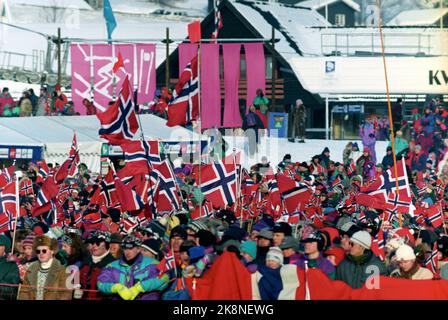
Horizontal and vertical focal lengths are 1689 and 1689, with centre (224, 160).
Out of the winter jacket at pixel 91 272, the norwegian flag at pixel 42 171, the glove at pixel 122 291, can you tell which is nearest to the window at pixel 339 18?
the norwegian flag at pixel 42 171

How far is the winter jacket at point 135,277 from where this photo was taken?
11.7 metres

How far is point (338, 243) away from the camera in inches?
540

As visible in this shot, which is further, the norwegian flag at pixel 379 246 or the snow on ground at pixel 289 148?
the snow on ground at pixel 289 148

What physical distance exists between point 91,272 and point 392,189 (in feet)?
21.2

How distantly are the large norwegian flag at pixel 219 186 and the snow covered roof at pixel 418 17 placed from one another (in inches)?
1980

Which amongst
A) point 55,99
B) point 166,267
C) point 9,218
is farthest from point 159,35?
point 166,267

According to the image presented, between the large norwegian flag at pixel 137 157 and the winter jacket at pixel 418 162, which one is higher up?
the winter jacket at pixel 418 162

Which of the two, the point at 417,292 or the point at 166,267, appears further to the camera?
the point at 166,267

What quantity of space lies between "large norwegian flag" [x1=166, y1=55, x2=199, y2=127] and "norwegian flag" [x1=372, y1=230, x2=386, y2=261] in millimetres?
7232

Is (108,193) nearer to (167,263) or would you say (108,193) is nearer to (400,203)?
(400,203)

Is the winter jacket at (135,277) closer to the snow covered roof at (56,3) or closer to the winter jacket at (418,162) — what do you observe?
the winter jacket at (418,162)

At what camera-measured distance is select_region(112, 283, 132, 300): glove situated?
455 inches
